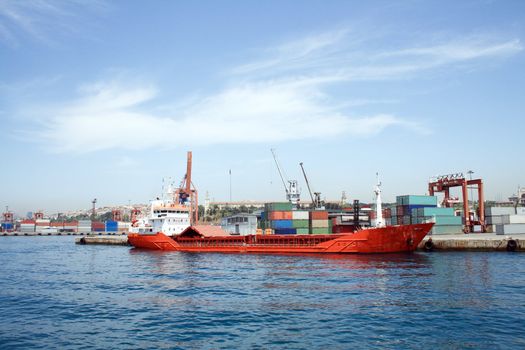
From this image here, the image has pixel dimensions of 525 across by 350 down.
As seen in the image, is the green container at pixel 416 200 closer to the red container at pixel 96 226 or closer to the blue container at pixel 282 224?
the blue container at pixel 282 224

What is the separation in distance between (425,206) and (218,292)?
2440 inches

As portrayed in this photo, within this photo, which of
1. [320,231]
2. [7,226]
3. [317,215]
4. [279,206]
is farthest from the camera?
[7,226]

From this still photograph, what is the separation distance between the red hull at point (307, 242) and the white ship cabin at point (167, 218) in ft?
12.0

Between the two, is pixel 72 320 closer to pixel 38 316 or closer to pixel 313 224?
pixel 38 316

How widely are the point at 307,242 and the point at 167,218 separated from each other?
26.4 meters

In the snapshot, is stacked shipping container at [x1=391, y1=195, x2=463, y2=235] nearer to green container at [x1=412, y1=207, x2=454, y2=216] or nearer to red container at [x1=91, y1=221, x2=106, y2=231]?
green container at [x1=412, y1=207, x2=454, y2=216]

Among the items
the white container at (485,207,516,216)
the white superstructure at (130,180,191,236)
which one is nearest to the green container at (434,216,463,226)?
the white container at (485,207,516,216)

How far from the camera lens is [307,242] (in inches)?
2162

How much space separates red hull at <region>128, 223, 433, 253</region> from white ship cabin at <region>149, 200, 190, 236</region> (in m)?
3.64

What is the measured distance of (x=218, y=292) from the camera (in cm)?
2834

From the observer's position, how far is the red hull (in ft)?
164

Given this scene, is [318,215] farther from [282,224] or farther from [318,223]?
[282,224]

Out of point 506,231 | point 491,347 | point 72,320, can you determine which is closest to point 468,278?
point 491,347

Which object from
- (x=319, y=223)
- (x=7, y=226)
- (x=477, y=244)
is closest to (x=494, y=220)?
(x=477, y=244)
